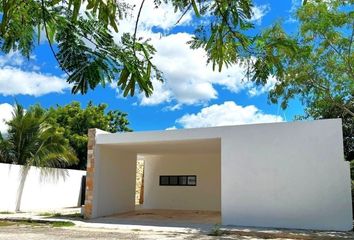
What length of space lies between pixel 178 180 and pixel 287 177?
9024 millimetres

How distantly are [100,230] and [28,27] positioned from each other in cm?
925

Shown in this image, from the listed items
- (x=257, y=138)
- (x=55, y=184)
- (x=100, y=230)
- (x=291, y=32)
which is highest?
(x=291, y=32)

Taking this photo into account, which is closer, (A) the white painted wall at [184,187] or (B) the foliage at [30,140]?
(B) the foliage at [30,140]

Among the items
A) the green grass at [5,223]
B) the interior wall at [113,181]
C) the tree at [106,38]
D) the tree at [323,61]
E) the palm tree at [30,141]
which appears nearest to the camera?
the tree at [106,38]

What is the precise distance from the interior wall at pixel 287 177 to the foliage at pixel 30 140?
9174 mm

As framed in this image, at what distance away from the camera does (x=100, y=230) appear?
1179 cm

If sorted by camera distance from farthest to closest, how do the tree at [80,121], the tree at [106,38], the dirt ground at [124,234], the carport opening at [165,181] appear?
the tree at [80,121]
the carport opening at [165,181]
the dirt ground at [124,234]
the tree at [106,38]

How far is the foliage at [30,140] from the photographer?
58.1 feet

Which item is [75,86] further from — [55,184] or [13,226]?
[55,184]

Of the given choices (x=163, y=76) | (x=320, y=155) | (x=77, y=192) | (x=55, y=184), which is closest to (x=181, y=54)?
(x=163, y=76)

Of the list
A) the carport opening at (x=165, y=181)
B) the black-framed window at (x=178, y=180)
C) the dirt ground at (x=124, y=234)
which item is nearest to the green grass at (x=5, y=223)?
the dirt ground at (x=124, y=234)

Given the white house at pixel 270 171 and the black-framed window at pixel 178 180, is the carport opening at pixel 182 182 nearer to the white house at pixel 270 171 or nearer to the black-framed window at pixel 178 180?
the black-framed window at pixel 178 180

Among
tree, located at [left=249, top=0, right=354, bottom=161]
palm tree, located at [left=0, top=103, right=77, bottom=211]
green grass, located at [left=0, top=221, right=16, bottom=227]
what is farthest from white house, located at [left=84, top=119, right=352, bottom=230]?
palm tree, located at [left=0, top=103, right=77, bottom=211]

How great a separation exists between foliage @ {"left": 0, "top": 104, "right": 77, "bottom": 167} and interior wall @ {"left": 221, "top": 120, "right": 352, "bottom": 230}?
9174mm
